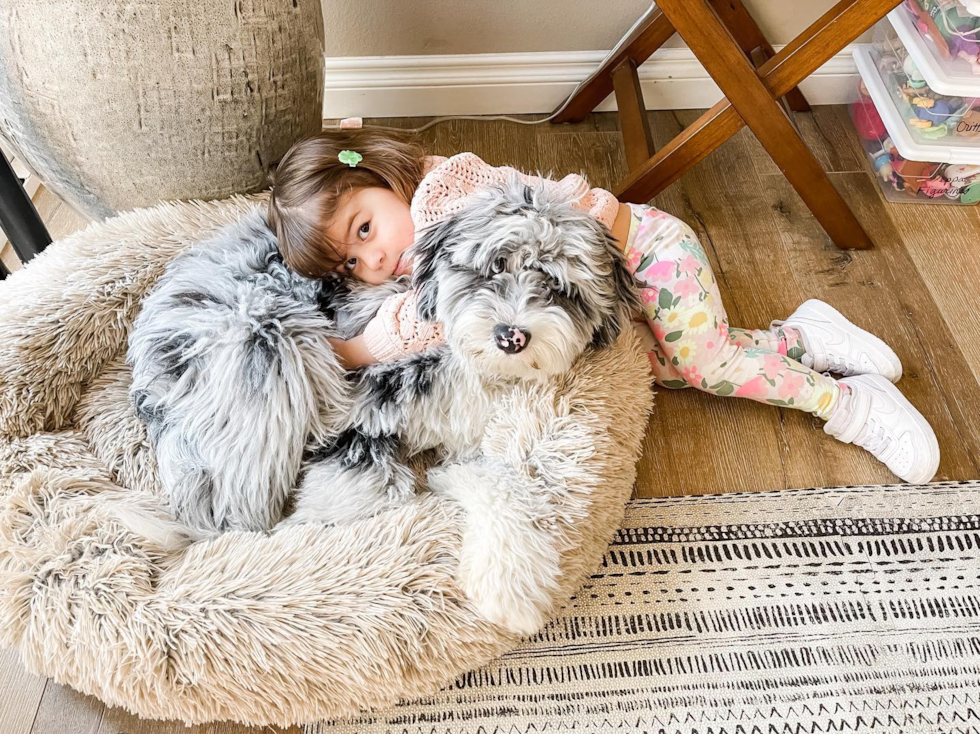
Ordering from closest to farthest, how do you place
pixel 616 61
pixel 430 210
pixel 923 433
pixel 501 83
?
pixel 430 210 → pixel 923 433 → pixel 616 61 → pixel 501 83

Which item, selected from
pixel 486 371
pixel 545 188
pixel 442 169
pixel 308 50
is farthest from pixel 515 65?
pixel 486 371

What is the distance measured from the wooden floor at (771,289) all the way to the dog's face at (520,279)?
43cm

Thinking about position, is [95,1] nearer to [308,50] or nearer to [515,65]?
[308,50]

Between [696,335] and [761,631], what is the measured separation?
45 centimetres

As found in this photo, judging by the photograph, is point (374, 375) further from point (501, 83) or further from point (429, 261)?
point (501, 83)

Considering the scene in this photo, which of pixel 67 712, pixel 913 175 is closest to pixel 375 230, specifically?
pixel 67 712

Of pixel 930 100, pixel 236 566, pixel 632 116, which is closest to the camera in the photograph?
pixel 236 566

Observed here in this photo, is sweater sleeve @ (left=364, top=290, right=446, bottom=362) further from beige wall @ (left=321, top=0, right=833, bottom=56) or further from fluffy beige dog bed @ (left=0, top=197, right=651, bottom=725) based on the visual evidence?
beige wall @ (left=321, top=0, right=833, bottom=56)

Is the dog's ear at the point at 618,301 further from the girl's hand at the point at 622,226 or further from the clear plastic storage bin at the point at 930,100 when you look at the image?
the clear plastic storage bin at the point at 930,100

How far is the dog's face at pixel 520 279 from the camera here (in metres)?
0.89

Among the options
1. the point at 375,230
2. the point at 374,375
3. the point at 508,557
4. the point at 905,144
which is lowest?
the point at 905,144

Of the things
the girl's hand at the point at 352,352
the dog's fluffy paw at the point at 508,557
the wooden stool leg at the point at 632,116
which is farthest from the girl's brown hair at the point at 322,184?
the wooden stool leg at the point at 632,116

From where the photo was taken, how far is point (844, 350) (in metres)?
1.34

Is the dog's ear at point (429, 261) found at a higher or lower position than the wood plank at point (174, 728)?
higher
